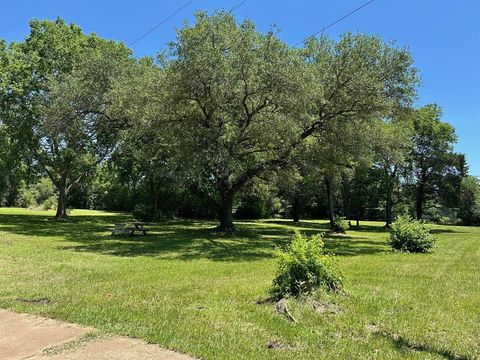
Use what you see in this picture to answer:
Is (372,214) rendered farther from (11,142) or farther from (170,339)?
(170,339)

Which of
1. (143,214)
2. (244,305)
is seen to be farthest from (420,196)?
(244,305)

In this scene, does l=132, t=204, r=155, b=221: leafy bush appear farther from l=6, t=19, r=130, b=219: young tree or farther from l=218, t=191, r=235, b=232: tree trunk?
l=218, t=191, r=235, b=232: tree trunk

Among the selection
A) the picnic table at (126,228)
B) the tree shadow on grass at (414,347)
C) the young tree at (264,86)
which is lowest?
the tree shadow on grass at (414,347)

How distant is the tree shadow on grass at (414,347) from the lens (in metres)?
4.54

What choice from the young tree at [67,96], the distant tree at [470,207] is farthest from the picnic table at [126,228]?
the distant tree at [470,207]

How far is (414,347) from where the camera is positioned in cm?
479

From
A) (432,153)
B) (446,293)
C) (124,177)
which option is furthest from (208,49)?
(432,153)

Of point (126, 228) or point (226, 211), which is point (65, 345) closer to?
point (126, 228)

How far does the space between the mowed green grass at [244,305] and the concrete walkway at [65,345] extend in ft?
0.69

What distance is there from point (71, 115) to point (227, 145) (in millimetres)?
8760

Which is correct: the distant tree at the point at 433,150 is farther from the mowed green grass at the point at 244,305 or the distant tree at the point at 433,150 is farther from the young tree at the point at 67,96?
the mowed green grass at the point at 244,305

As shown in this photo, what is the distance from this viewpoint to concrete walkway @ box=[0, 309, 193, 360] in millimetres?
4375

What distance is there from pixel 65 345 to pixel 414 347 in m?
3.67

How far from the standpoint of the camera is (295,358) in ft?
14.3
